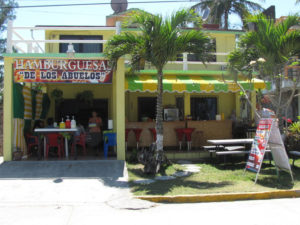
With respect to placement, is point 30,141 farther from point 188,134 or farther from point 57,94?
point 188,134

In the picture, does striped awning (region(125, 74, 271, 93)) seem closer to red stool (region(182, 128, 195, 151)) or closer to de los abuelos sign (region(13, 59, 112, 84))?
de los abuelos sign (region(13, 59, 112, 84))

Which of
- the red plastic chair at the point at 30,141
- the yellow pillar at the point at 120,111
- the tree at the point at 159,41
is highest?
the tree at the point at 159,41

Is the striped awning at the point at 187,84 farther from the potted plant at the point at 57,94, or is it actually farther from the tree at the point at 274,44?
the potted plant at the point at 57,94

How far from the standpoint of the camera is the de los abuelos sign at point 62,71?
31.3 feet

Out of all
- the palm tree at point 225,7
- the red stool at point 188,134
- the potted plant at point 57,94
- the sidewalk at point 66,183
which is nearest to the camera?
the sidewalk at point 66,183

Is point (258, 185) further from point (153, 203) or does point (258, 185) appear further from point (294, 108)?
point (294, 108)

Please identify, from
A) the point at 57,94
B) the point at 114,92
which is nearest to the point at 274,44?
the point at 114,92

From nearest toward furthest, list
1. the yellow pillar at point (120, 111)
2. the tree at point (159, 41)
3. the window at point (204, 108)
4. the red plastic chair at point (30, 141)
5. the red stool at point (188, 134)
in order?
the tree at point (159, 41) → the yellow pillar at point (120, 111) → the red plastic chair at point (30, 141) → the red stool at point (188, 134) → the window at point (204, 108)

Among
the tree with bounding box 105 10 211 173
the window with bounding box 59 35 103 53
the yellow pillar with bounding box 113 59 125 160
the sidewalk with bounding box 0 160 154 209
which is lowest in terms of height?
the sidewalk with bounding box 0 160 154 209

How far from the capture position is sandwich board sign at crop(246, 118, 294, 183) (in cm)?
736

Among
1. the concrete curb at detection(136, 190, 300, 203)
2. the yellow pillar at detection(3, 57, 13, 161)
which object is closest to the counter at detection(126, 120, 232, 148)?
the yellow pillar at detection(3, 57, 13, 161)

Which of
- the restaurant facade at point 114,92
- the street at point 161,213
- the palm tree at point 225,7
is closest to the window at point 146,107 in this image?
the restaurant facade at point 114,92

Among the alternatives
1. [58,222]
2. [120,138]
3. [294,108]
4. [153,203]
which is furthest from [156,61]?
[294,108]

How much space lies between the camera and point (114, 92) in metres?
11.6
